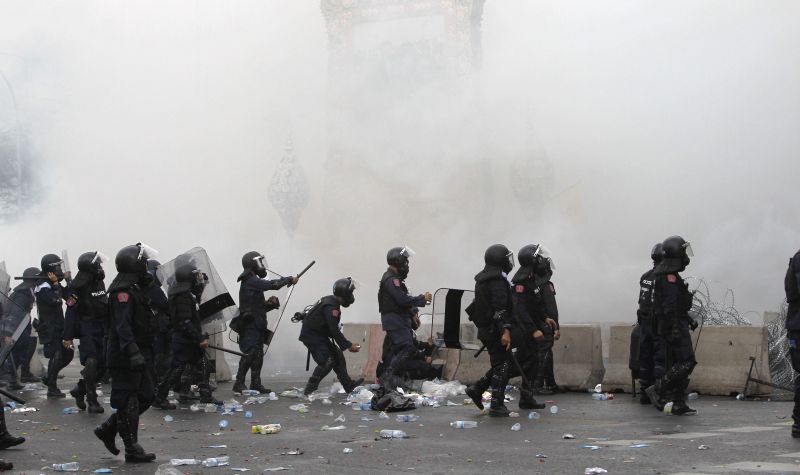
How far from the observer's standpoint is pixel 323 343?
36.3 ft

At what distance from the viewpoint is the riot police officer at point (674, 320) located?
8500 mm

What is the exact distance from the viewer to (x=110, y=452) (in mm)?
6711

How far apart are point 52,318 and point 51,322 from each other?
68mm

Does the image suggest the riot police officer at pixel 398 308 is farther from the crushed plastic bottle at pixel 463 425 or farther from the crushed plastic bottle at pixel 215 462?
the crushed plastic bottle at pixel 215 462

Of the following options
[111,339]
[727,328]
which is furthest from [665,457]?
[727,328]

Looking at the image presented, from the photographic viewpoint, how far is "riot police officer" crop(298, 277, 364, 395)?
36.0 feet

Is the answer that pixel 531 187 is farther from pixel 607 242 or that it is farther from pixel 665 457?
pixel 665 457

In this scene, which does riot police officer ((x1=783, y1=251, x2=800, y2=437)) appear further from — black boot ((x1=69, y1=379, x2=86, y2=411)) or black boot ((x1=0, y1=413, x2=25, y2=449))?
black boot ((x1=69, y1=379, x2=86, y2=411))

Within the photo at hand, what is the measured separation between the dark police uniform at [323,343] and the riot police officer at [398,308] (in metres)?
1.13

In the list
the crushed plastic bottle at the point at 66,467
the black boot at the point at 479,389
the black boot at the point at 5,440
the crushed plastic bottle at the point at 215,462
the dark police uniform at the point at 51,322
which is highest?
the dark police uniform at the point at 51,322

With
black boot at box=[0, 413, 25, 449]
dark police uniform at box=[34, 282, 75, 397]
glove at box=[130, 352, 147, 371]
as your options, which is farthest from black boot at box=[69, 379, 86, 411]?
glove at box=[130, 352, 147, 371]

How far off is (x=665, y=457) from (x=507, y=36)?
17208 mm

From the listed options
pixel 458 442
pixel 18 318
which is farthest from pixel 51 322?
pixel 458 442

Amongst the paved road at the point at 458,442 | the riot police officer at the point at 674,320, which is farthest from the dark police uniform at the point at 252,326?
the riot police officer at the point at 674,320
